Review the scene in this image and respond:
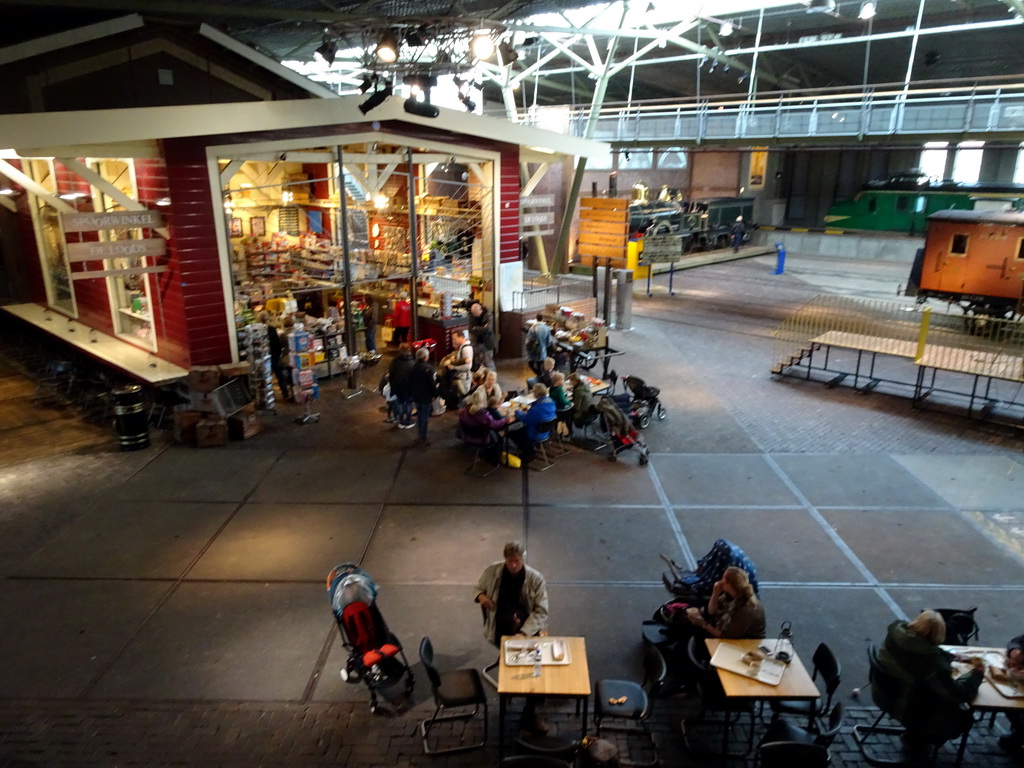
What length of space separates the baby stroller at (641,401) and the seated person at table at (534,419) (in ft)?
6.72

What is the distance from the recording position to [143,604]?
748cm

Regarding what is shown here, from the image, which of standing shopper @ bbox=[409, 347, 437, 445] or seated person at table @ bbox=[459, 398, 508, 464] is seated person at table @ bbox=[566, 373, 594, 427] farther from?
standing shopper @ bbox=[409, 347, 437, 445]

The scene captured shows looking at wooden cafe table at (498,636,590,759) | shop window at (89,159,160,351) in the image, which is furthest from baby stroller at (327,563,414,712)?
shop window at (89,159,160,351)

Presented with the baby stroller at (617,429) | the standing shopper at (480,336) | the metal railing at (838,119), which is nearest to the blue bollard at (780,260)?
the metal railing at (838,119)

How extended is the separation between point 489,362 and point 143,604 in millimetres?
8384

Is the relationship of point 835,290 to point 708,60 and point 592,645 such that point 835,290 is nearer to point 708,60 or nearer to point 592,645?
point 708,60

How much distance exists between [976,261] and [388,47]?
1645 cm

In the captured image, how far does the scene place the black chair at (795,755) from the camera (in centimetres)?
478

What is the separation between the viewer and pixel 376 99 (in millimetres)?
12445

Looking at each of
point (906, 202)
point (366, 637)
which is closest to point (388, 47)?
point (366, 637)

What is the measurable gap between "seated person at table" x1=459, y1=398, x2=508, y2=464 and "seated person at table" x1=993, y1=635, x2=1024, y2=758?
6512mm

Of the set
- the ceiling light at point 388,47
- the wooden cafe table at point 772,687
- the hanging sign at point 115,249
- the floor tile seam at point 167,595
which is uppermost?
the ceiling light at point 388,47

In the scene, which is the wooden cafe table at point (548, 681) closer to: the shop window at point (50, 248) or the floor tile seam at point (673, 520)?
the floor tile seam at point (673, 520)

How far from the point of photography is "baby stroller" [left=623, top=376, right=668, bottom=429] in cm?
1217
